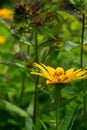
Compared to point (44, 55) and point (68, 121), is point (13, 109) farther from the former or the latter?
point (68, 121)

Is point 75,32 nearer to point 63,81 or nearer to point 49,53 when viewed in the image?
point 49,53

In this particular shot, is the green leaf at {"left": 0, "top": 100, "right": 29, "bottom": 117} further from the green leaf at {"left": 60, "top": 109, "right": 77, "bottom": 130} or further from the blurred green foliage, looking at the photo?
the green leaf at {"left": 60, "top": 109, "right": 77, "bottom": 130}

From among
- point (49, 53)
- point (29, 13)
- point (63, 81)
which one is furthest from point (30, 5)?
point (63, 81)

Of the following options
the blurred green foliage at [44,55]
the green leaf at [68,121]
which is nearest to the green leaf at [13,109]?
the blurred green foliage at [44,55]

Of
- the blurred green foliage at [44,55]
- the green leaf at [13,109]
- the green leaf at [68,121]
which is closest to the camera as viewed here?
the green leaf at [68,121]

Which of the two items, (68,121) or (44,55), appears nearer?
(68,121)

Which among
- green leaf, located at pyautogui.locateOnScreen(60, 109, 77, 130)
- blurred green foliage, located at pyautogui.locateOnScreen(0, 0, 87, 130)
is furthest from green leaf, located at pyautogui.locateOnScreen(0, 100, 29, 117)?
green leaf, located at pyautogui.locateOnScreen(60, 109, 77, 130)

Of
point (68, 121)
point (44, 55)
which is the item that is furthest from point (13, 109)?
point (68, 121)

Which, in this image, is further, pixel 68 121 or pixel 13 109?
pixel 13 109

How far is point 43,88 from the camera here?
1.64m

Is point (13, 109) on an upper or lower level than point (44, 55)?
lower

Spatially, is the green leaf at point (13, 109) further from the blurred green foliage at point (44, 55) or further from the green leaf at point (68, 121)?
the green leaf at point (68, 121)

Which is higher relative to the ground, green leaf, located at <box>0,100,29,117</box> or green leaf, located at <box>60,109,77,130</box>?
green leaf, located at <box>0,100,29,117</box>

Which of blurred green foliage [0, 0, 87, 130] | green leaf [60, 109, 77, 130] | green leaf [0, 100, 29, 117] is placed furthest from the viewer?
green leaf [0, 100, 29, 117]
